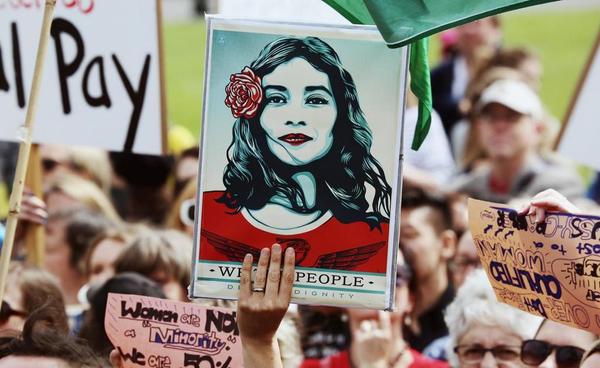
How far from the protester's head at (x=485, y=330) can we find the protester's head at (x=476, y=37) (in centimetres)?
483

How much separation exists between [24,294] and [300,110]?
1.71 m

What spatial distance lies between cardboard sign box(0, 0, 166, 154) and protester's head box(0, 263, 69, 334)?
578 millimetres

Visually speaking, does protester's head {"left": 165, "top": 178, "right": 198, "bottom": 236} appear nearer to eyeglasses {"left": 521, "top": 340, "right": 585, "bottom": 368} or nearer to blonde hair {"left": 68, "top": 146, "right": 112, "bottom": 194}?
blonde hair {"left": 68, "top": 146, "right": 112, "bottom": 194}

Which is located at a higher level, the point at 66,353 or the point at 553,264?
the point at 553,264

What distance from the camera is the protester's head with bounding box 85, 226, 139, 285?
614 centimetres

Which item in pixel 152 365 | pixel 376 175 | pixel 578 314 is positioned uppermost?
pixel 376 175

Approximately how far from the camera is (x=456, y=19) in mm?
A: 3908

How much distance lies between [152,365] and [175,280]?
154 cm

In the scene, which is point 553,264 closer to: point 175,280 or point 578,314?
point 578,314

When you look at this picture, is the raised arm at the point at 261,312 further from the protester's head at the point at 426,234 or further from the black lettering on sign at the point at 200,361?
the protester's head at the point at 426,234

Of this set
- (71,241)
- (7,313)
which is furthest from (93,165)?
(7,313)

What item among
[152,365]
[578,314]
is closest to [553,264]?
[578,314]

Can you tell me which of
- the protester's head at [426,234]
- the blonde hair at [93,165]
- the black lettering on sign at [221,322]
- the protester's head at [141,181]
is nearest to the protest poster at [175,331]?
the black lettering on sign at [221,322]

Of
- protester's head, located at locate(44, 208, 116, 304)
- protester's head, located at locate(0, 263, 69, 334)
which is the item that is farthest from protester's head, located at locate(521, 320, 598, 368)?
protester's head, located at locate(44, 208, 116, 304)
